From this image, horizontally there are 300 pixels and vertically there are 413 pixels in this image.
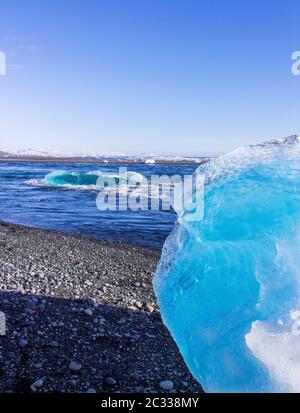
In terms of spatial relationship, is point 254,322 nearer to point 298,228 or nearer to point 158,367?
point 298,228

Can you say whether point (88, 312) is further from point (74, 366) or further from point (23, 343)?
point (74, 366)

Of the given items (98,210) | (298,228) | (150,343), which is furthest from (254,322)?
(98,210)

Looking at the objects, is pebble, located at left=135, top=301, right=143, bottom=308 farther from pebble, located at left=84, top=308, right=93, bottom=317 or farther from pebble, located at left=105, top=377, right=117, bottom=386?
pebble, located at left=105, top=377, right=117, bottom=386

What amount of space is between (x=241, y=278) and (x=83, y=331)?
102 inches

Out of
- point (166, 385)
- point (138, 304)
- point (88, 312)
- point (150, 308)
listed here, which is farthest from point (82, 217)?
point (166, 385)

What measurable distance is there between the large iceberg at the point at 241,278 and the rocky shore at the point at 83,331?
3.13ft

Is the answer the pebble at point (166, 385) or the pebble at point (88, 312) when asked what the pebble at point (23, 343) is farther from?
the pebble at point (166, 385)

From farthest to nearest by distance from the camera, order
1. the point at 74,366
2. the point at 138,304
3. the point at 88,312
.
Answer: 1. the point at 138,304
2. the point at 88,312
3. the point at 74,366

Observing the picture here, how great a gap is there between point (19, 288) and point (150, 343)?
8.69 feet

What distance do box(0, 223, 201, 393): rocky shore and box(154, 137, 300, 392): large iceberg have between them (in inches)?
37.6

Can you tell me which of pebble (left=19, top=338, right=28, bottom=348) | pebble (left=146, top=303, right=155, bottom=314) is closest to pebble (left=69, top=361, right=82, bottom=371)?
pebble (left=19, top=338, right=28, bottom=348)

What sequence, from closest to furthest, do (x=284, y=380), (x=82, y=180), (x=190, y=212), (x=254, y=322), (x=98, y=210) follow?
1. (x=284, y=380)
2. (x=254, y=322)
3. (x=190, y=212)
4. (x=98, y=210)
5. (x=82, y=180)

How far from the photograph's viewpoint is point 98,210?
1795cm

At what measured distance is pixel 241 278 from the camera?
395cm
